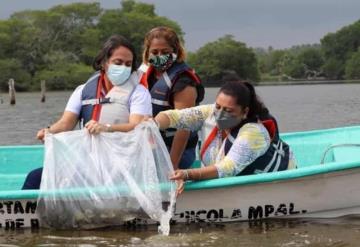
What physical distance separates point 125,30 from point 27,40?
16739 mm

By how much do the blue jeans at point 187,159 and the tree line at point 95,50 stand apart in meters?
65.8

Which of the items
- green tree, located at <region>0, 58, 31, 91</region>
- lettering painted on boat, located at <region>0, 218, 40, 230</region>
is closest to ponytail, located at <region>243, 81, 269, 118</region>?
lettering painted on boat, located at <region>0, 218, 40, 230</region>

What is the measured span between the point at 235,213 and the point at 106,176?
1231 mm

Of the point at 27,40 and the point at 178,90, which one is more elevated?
the point at 27,40

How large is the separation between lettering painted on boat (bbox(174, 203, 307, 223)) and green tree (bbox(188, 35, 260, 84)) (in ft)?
299

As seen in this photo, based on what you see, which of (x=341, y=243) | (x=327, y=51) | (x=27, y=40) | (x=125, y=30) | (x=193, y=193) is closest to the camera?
(x=341, y=243)

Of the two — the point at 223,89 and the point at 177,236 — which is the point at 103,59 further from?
the point at 177,236

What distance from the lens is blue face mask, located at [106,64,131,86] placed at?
18.7 feet

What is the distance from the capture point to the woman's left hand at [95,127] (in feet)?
18.2

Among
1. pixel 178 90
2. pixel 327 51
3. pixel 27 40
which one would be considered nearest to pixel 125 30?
pixel 27 40

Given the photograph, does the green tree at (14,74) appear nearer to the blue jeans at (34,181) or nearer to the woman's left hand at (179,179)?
the blue jeans at (34,181)

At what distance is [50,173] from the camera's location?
5.59 meters

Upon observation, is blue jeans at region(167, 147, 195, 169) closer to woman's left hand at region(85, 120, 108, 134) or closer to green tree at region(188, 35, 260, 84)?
woman's left hand at region(85, 120, 108, 134)

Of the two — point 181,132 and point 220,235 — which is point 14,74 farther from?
point 220,235
